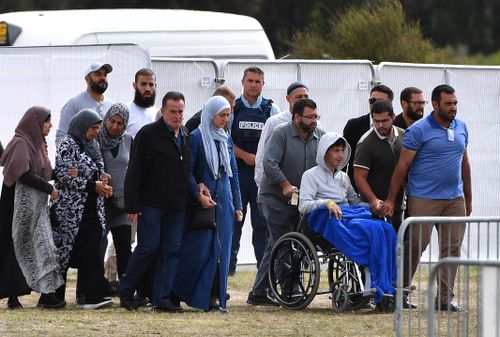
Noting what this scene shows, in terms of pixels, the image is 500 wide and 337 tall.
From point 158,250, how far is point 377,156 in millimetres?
2150

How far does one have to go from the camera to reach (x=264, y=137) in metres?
13.5

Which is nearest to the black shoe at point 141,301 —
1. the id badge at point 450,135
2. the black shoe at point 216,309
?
the black shoe at point 216,309

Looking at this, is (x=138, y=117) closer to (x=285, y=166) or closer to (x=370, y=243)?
(x=285, y=166)

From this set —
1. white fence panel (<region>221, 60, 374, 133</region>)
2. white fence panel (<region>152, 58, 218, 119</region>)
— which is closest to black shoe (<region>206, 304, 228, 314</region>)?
white fence panel (<region>152, 58, 218, 119</region>)

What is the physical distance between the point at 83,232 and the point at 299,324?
2.10 m

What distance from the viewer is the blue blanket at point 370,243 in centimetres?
1239

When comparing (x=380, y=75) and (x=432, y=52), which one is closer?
(x=380, y=75)

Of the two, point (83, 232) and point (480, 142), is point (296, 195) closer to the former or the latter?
point (83, 232)

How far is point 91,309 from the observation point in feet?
40.5

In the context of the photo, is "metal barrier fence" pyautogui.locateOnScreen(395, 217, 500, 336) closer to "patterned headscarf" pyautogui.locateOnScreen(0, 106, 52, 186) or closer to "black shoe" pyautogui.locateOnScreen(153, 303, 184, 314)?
"black shoe" pyautogui.locateOnScreen(153, 303, 184, 314)

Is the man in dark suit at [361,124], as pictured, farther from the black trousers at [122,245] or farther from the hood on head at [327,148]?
the black trousers at [122,245]

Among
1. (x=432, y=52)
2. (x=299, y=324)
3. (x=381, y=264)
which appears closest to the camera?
(x=299, y=324)

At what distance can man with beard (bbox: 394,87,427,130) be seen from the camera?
1353 centimetres

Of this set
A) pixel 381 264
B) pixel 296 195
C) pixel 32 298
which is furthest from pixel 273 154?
pixel 32 298
